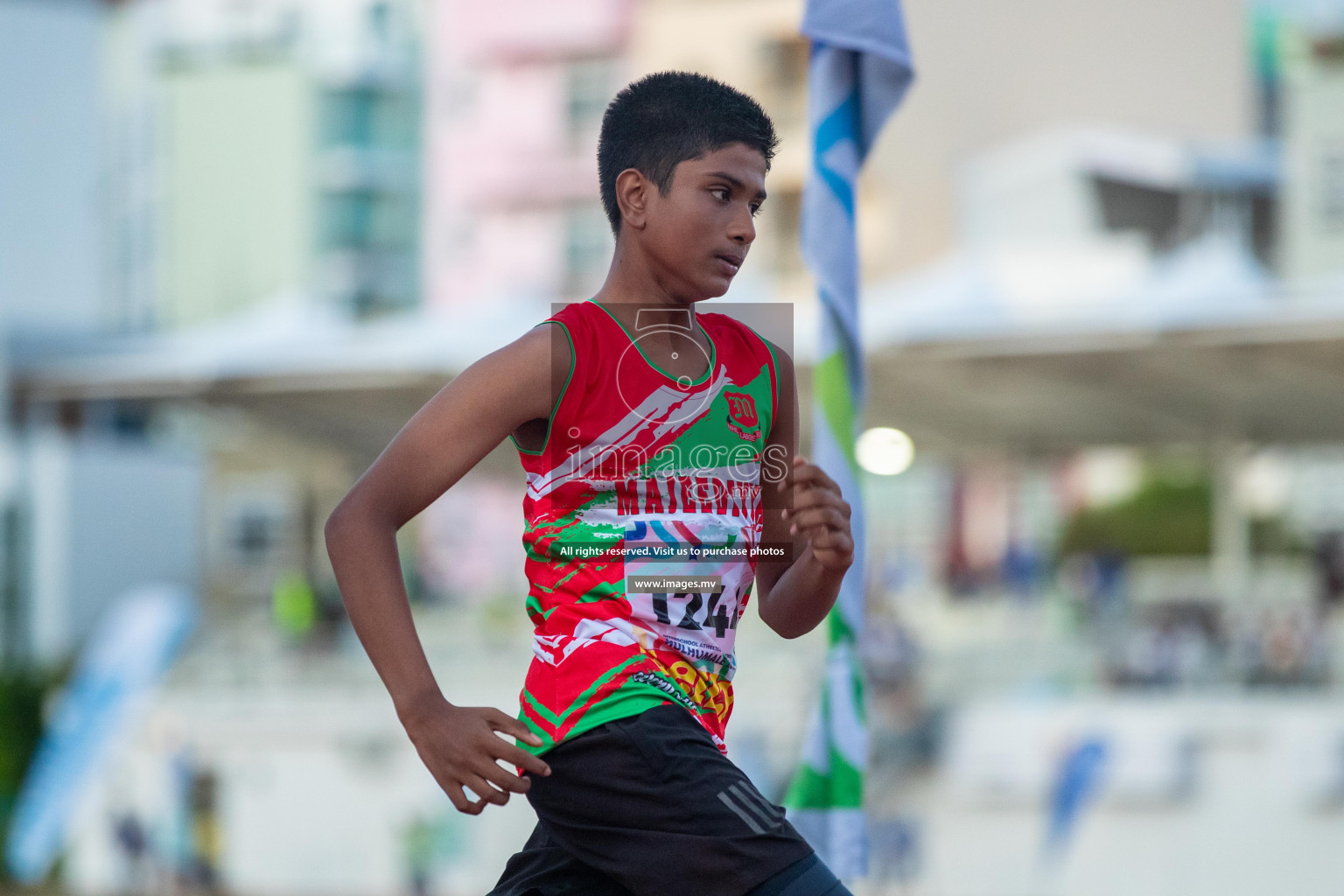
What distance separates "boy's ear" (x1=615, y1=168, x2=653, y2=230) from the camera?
1.76 metres

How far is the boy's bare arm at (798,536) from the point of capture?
5.27 feet

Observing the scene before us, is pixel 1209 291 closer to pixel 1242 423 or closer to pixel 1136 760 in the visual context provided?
pixel 1136 760

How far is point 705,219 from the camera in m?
1.73

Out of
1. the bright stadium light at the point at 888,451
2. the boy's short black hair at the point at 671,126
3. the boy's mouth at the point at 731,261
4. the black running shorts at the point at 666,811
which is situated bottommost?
the black running shorts at the point at 666,811

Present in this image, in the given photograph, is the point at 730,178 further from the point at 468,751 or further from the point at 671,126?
the point at 468,751

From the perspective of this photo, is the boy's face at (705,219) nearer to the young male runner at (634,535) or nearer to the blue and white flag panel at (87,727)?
the young male runner at (634,535)

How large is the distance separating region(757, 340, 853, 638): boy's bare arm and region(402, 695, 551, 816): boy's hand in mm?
348

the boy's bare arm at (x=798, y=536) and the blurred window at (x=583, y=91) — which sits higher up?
the blurred window at (x=583, y=91)

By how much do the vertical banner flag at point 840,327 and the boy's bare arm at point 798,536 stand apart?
111 centimetres

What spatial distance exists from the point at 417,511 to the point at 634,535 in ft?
0.73

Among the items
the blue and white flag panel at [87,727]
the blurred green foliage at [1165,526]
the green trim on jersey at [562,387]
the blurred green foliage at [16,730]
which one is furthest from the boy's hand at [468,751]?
the blurred green foliage at [1165,526]

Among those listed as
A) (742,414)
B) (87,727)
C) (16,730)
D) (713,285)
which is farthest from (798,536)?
(16,730)

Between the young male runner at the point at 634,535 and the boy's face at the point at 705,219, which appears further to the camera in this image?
the boy's face at the point at 705,219

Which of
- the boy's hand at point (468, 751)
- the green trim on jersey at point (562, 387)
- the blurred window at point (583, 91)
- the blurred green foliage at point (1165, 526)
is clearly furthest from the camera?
the blurred window at point (583, 91)
